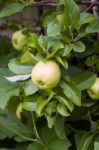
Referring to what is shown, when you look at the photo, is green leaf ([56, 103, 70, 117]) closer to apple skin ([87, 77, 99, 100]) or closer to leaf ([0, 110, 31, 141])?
apple skin ([87, 77, 99, 100])

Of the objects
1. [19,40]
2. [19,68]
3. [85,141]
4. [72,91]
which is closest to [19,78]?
[19,68]

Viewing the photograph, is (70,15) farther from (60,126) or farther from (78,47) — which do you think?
(60,126)

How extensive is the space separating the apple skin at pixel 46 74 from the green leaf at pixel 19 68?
64 millimetres

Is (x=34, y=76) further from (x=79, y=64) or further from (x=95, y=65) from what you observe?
(x=79, y=64)

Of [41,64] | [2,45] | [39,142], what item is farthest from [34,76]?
[2,45]

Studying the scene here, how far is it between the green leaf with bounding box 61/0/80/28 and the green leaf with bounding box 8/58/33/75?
129 millimetres

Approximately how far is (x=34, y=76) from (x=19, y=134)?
14.4 inches

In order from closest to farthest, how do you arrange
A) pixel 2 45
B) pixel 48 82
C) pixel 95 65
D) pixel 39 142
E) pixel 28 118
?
pixel 48 82 → pixel 95 65 → pixel 39 142 → pixel 28 118 → pixel 2 45

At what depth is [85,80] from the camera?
3.13ft

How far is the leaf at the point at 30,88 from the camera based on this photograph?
3.01 ft

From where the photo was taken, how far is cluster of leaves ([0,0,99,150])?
2.94 ft

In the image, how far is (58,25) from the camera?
0.92 m

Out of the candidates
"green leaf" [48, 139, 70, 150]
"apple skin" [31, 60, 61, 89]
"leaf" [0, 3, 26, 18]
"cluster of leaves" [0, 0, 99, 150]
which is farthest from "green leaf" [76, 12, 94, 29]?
"green leaf" [48, 139, 70, 150]

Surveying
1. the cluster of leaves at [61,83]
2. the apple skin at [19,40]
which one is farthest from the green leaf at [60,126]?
the apple skin at [19,40]
